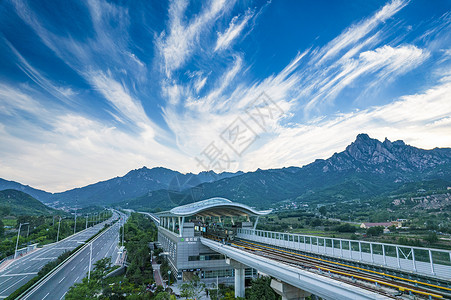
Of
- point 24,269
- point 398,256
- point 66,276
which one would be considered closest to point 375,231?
point 398,256

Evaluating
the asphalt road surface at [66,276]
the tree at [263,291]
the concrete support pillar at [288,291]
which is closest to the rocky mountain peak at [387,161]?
the asphalt road surface at [66,276]

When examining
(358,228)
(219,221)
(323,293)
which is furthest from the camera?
(358,228)

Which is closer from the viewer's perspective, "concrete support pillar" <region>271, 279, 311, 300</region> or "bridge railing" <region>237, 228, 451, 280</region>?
"bridge railing" <region>237, 228, 451, 280</region>

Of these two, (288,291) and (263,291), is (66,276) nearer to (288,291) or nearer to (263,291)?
(263,291)

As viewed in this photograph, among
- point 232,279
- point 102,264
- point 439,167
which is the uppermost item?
point 439,167

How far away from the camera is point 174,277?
36719 millimetres

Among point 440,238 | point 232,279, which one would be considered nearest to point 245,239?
point 232,279

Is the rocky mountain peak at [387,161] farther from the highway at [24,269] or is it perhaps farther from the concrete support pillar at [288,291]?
the concrete support pillar at [288,291]

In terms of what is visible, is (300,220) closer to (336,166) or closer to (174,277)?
(174,277)

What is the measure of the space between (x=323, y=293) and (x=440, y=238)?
235 ft

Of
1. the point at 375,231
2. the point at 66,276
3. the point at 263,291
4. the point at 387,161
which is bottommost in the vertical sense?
the point at 66,276

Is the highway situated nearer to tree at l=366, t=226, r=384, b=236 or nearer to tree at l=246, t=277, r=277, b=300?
tree at l=246, t=277, r=277, b=300


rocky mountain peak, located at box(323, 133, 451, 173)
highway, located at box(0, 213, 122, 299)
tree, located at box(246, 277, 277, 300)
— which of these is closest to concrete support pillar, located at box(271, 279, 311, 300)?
tree, located at box(246, 277, 277, 300)

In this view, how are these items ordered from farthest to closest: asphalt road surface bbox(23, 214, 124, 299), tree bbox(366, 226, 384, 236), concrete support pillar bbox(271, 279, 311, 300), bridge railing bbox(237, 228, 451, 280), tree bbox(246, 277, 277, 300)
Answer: tree bbox(366, 226, 384, 236) < asphalt road surface bbox(23, 214, 124, 299) < tree bbox(246, 277, 277, 300) < concrete support pillar bbox(271, 279, 311, 300) < bridge railing bbox(237, 228, 451, 280)
